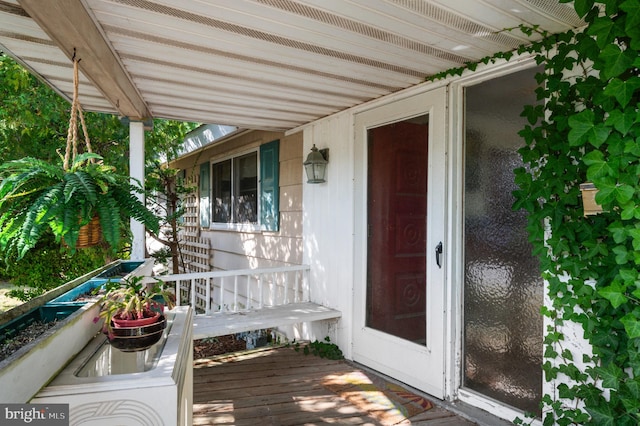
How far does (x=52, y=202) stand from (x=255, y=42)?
1.45 m

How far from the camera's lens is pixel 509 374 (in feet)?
8.12

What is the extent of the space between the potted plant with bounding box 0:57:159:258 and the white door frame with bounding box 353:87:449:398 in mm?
2088

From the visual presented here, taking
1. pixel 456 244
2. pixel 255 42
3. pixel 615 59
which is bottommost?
pixel 456 244

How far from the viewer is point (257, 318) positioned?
12.1ft

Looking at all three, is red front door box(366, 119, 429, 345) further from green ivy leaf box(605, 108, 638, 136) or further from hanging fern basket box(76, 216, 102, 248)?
hanging fern basket box(76, 216, 102, 248)

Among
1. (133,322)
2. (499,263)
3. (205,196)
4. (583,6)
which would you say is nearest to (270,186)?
(205,196)

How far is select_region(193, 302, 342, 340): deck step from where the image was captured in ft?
11.2

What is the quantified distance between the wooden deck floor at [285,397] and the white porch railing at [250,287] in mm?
621

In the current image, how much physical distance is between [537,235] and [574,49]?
3.14 feet

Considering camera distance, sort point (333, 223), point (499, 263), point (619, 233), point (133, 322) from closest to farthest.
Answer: point (133, 322)
point (619, 233)
point (499, 263)
point (333, 223)

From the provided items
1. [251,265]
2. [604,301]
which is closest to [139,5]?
[604,301]

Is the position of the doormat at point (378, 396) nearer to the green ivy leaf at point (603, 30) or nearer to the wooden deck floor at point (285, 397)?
the wooden deck floor at point (285, 397)

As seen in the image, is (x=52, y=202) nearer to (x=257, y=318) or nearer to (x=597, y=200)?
(x=597, y=200)

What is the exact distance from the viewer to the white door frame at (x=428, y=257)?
9.22ft
